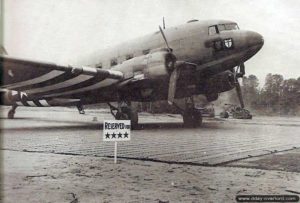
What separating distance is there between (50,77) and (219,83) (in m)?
3.42

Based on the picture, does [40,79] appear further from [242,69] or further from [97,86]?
[242,69]

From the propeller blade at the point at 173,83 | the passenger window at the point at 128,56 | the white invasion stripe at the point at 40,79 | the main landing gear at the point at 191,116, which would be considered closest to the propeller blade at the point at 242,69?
the propeller blade at the point at 173,83

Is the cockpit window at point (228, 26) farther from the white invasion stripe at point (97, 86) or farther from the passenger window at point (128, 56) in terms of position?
the white invasion stripe at point (97, 86)

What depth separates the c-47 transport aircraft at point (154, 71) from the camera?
633 cm

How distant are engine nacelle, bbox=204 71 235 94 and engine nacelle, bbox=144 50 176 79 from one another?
1.01 m

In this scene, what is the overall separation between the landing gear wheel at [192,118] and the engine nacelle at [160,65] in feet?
5.70

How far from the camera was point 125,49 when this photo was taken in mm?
7258

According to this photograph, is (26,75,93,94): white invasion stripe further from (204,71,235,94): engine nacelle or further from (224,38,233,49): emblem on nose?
(224,38,233,49): emblem on nose

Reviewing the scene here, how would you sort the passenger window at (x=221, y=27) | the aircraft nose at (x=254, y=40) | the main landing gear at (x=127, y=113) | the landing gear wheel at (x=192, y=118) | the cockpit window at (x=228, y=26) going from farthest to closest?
the landing gear wheel at (x=192, y=118) < the main landing gear at (x=127, y=113) < the passenger window at (x=221, y=27) < the cockpit window at (x=228, y=26) < the aircraft nose at (x=254, y=40)

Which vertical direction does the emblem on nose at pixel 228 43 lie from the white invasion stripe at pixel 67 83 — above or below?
above

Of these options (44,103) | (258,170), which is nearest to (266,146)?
(258,170)

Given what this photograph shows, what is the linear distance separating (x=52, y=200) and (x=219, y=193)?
1.15 meters

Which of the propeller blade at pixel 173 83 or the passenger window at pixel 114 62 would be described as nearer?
the propeller blade at pixel 173 83

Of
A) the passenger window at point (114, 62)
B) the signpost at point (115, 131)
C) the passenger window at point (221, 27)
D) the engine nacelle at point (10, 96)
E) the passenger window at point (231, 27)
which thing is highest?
the passenger window at point (221, 27)
